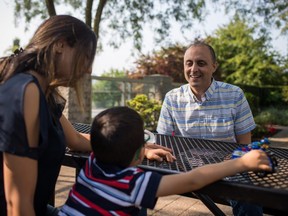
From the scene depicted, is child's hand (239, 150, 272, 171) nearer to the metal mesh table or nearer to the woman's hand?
the metal mesh table

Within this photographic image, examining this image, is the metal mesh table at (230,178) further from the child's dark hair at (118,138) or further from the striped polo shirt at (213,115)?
the striped polo shirt at (213,115)

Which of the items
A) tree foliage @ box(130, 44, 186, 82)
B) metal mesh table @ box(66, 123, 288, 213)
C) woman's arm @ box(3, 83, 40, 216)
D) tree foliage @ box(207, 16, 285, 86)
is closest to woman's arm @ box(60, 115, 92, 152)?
metal mesh table @ box(66, 123, 288, 213)

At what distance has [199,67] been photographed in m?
2.79

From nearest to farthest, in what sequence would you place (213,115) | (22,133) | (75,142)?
(22,133)
(75,142)
(213,115)

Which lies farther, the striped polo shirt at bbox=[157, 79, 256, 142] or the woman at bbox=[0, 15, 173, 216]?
the striped polo shirt at bbox=[157, 79, 256, 142]

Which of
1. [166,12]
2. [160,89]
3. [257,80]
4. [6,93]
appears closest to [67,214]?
[6,93]

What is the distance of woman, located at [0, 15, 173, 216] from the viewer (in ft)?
4.01

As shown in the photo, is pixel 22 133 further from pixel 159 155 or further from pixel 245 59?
pixel 245 59

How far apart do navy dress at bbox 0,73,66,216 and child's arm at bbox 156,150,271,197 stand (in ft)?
1.65

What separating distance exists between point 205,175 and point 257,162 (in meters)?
0.21

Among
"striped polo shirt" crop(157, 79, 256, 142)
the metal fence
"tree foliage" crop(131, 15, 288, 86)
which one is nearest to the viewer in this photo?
"striped polo shirt" crop(157, 79, 256, 142)

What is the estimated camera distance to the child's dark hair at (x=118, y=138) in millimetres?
1353

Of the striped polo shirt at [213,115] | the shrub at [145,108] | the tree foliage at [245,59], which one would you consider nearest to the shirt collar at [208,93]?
the striped polo shirt at [213,115]

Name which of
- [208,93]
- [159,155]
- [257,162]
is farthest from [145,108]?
[257,162]
